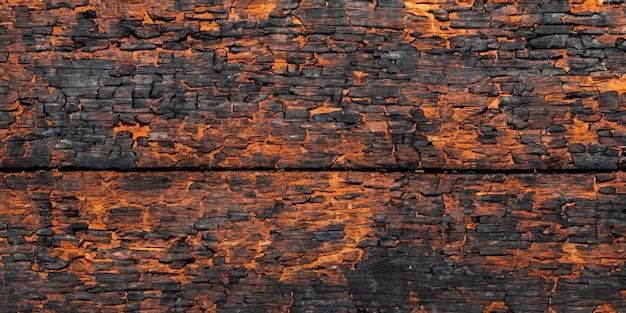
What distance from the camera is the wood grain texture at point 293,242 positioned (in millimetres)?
1887

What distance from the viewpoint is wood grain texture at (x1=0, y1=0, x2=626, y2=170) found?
74.5 inches

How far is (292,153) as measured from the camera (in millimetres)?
1900

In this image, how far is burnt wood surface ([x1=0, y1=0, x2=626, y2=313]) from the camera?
6.20 feet

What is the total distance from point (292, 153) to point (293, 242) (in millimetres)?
198

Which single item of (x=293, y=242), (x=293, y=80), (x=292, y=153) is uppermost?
(x=293, y=80)

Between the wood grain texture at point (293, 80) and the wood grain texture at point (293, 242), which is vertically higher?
the wood grain texture at point (293, 80)

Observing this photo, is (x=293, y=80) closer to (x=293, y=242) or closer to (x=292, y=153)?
(x=292, y=153)

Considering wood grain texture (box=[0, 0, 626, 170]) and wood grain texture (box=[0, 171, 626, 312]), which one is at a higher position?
wood grain texture (box=[0, 0, 626, 170])

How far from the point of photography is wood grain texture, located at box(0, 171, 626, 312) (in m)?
1.89

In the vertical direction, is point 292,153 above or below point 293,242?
above

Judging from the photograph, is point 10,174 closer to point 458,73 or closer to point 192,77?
point 192,77

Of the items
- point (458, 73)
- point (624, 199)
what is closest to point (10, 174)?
point (458, 73)

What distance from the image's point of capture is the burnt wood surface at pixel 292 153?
1.89 metres

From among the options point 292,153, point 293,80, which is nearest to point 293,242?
point 292,153
